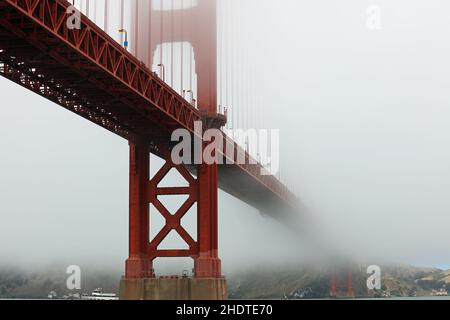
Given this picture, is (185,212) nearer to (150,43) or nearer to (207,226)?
(207,226)

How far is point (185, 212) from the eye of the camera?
4600cm

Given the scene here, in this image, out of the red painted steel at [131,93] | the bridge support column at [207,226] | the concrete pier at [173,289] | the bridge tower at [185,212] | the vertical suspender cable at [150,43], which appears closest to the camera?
the red painted steel at [131,93]

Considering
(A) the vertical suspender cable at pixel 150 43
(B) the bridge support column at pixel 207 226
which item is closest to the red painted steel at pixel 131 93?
(B) the bridge support column at pixel 207 226

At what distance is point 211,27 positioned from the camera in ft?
154

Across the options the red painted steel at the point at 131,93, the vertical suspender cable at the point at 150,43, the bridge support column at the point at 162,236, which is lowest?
the bridge support column at the point at 162,236

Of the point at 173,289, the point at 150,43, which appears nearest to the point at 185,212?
the point at 173,289

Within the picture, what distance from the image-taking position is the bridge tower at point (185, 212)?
4356cm

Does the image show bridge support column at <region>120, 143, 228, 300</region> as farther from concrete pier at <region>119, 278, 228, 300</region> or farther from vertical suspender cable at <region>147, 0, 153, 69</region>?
vertical suspender cable at <region>147, 0, 153, 69</region>

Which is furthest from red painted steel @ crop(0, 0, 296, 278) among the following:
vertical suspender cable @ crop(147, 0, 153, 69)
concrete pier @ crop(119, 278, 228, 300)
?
vertical suspender cable @ crop(147, 0, 153, 69)

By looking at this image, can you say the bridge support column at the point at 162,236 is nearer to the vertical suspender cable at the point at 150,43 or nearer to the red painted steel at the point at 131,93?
the red painted steel at the point at 131,93

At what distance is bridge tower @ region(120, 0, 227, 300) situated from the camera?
43562mm

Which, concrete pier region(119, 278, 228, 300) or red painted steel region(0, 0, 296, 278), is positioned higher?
red painted steel region(0, 0, 296, 278)
